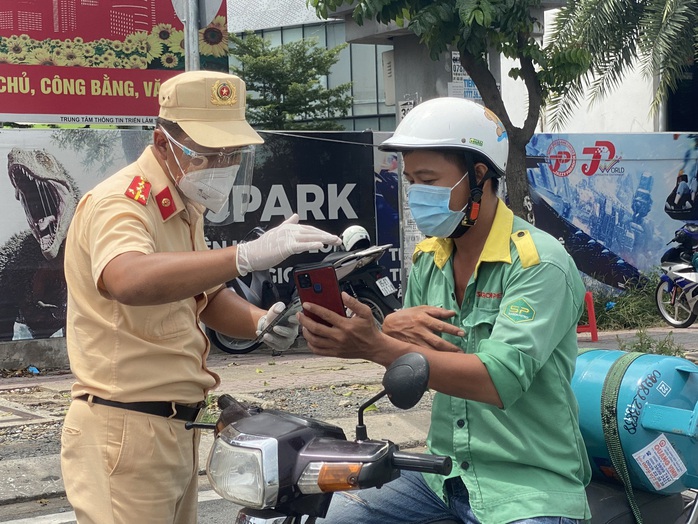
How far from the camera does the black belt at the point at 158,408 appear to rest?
2.58 meters

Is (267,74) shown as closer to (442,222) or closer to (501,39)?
(501,39)

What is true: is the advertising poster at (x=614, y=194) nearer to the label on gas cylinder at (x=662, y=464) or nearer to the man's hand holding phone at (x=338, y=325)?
the label on gas cylinder at (x=662, y=464)

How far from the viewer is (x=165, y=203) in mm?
2693

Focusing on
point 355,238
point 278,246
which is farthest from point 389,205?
point 278,246

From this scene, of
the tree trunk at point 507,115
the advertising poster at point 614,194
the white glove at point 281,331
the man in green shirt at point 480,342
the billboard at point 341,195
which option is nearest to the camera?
the man in green shirt at point 480,342

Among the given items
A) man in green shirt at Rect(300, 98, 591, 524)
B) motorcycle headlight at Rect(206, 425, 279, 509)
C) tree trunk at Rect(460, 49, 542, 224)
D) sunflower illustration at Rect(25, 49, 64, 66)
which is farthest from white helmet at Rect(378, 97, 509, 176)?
sunflower illustration at Rect(25, 49, 64, 66)

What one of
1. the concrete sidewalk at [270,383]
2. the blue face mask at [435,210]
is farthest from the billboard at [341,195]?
the blue face mask at [435,210]

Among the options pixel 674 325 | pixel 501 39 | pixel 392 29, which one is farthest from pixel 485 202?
pixel 674 325

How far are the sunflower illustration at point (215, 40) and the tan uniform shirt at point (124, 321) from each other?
35.5 ft

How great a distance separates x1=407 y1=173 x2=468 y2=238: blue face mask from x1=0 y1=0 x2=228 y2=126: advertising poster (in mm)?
9967

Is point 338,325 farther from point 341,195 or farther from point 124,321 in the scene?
point 341,195

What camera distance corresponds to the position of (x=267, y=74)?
35.3 m

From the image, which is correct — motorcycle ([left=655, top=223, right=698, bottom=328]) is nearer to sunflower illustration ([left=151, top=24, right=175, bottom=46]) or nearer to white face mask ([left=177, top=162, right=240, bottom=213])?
sunflower illustration ([left=151, top=24, right=175, bottom=46])

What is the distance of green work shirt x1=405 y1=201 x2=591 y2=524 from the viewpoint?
2.28 metres
